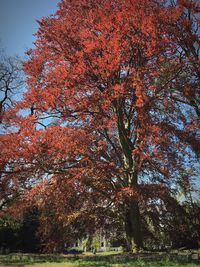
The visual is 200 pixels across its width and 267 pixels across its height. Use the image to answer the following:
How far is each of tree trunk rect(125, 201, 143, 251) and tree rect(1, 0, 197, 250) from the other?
0.05m

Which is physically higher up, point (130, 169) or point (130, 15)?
point (130, 15)

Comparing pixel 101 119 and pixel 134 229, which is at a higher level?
pixel 101 119

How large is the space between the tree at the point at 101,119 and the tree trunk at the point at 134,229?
0.05 m

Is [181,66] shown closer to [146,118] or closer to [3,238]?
[146,118]

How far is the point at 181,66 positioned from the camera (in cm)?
1448

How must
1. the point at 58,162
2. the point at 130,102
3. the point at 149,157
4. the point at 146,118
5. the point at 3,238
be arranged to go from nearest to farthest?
the point at 149,157 → the point at 146,118 → the point at 58,162 → the point at 130,102 → the point at 3,238

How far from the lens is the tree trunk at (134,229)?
1483cm

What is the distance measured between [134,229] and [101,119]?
6116mm

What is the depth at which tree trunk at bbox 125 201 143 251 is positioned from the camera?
48.6ft

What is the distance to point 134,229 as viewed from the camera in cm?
1504

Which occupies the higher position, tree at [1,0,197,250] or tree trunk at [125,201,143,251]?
tree at [1,0,197,250]

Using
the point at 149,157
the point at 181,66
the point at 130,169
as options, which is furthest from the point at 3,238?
the point at 181,66

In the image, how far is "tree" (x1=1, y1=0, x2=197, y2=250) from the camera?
13406mm

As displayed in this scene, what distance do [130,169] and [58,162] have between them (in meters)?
3.87
